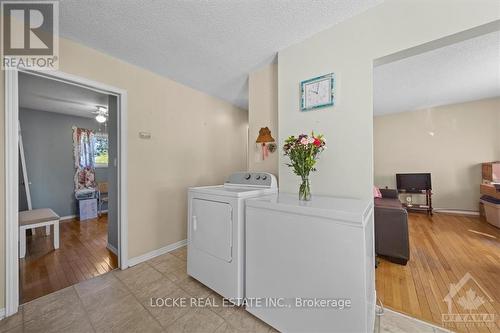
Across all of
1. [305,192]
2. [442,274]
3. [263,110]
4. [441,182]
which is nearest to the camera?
[305,192]

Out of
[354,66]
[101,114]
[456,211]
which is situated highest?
[101,114]

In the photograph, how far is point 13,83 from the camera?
1.56 meters

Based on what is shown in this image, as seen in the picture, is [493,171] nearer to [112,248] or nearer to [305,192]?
[305,192]

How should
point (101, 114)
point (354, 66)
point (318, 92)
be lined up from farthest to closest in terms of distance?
1. point (101, 114)
2. point (318, 92)
3. point (354, 66)

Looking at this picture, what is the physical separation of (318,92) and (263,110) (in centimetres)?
81

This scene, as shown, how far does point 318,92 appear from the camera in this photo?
179 cm

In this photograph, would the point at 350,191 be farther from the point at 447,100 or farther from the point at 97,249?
the point at 447,100

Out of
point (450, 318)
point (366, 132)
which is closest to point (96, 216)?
point (366, 132)

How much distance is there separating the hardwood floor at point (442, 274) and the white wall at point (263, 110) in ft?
5.43

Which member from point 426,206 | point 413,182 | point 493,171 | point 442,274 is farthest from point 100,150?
point 493,171

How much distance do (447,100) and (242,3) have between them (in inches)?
203

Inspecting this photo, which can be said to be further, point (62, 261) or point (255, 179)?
point (62, 261)

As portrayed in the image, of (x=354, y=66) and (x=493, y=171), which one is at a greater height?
(x=354, y=66)

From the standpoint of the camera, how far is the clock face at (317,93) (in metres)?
1.72
